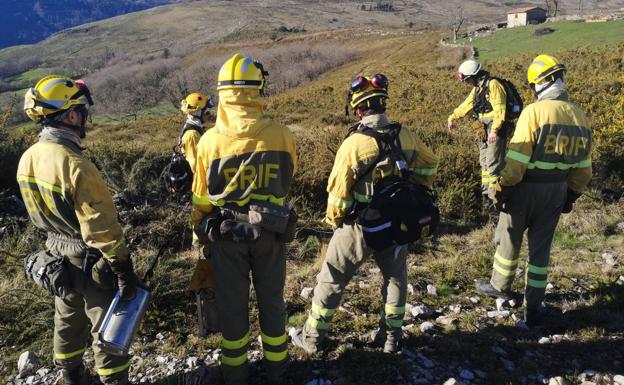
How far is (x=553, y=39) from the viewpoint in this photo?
2728cm

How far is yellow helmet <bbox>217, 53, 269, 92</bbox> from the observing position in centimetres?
275

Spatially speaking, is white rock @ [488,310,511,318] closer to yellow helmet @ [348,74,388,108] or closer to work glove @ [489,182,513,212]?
work glove @ [489,182,513,212]

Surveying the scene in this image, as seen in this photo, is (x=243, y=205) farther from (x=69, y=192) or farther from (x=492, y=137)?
(x=492, y=137)

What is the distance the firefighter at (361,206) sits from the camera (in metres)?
3.17

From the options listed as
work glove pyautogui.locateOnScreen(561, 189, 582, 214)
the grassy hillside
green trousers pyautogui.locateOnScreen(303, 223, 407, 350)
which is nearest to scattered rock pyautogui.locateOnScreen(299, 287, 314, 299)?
the grassy hillside

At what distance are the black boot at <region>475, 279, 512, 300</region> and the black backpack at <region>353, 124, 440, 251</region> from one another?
66.5 inches

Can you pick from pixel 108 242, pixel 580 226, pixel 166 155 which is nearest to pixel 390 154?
pixel 108 242

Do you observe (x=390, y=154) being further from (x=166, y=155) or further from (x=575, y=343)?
(x=166, y=155)

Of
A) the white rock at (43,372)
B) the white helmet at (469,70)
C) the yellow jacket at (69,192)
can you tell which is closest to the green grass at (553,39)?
the white helmet at (469,70)

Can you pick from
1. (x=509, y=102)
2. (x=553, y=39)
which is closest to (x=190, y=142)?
(x=509, y=102)

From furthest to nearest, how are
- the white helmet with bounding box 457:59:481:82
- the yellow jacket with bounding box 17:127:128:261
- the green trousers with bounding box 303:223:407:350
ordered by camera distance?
the white helmet with bounding box 457:59:481:82 < the green trousers with bounding box 303:223:407:350 < the yellow jacket with bounding box 17:127:128:261

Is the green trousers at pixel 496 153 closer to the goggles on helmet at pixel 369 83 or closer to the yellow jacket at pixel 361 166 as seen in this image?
the yellow jacket at pixel 361 166

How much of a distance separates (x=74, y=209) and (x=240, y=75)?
1.32 m

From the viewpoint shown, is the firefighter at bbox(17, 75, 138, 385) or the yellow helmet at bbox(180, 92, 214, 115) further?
the yellow helmet at bbox(180, 92, 214, 115)
